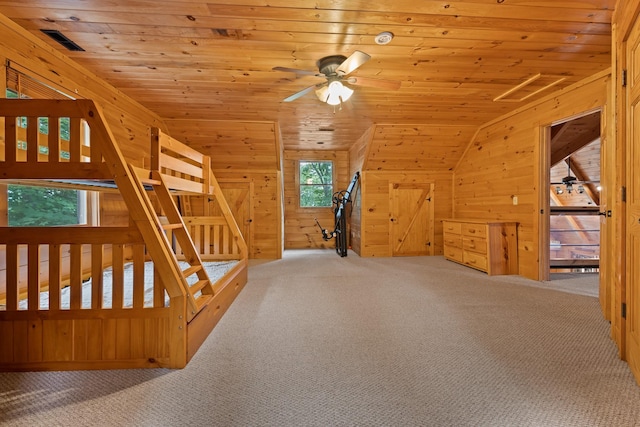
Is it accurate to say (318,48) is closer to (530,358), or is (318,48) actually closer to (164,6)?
(164,6)

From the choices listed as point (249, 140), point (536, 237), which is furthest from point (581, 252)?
point (249, 140)

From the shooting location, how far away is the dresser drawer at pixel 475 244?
3.89 meters

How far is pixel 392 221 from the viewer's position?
536 centimetres

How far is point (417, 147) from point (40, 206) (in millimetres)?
5411

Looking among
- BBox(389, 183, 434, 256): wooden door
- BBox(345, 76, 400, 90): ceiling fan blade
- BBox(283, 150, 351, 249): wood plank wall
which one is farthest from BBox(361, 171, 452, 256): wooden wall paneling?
BBox(345, 76, 400, 90): ceiling fan blade

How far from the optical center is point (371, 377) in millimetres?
1500

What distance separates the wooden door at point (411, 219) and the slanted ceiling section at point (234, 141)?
262cm

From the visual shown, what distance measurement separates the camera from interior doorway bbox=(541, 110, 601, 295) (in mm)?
3721

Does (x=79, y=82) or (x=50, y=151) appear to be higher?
(x=79, y=82)

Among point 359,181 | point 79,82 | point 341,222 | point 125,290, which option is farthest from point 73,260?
point 359,181

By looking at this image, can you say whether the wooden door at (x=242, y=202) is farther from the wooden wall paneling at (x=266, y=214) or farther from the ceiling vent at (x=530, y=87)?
the ceiling vent at (x=530, y=87)

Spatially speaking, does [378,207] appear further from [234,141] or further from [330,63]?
[330,63]

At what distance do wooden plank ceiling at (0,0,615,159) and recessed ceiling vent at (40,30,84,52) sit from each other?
6cm

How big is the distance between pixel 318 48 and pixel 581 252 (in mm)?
8743
